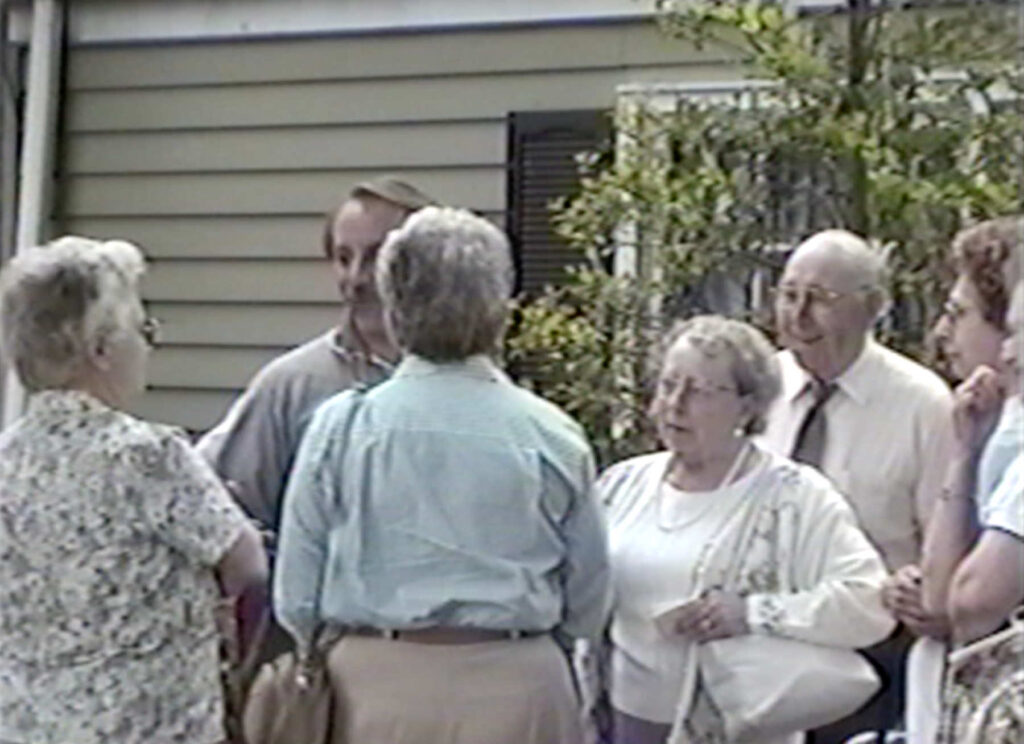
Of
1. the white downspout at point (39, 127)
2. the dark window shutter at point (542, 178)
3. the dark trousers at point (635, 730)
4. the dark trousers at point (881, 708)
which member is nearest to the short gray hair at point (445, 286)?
the dark trousers at point (635, 730)

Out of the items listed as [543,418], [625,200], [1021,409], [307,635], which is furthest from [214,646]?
[625,200]

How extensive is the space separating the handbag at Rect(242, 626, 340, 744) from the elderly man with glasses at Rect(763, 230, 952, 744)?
99 cm

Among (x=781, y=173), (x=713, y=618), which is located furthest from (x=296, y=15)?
(x=713, y=618)


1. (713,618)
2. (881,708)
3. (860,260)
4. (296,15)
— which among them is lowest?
(881,708)

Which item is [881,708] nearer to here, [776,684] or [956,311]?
[776,684]

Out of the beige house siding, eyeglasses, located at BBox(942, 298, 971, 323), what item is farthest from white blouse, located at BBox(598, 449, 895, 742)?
the beige house siding

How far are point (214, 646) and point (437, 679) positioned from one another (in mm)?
385

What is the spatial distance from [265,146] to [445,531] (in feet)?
11.2

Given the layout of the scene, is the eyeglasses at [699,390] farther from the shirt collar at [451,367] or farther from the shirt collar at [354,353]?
the shirt collar at [354,353]

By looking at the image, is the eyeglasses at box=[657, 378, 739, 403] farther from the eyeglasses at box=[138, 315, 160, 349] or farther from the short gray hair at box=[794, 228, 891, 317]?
the eyeglasses at box=[138, 315, 160, 349]

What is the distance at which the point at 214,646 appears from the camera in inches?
124

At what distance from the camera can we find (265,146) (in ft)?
20.4

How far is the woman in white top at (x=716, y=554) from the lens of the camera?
3.20m

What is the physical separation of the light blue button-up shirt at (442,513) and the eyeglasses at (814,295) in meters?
0.85
